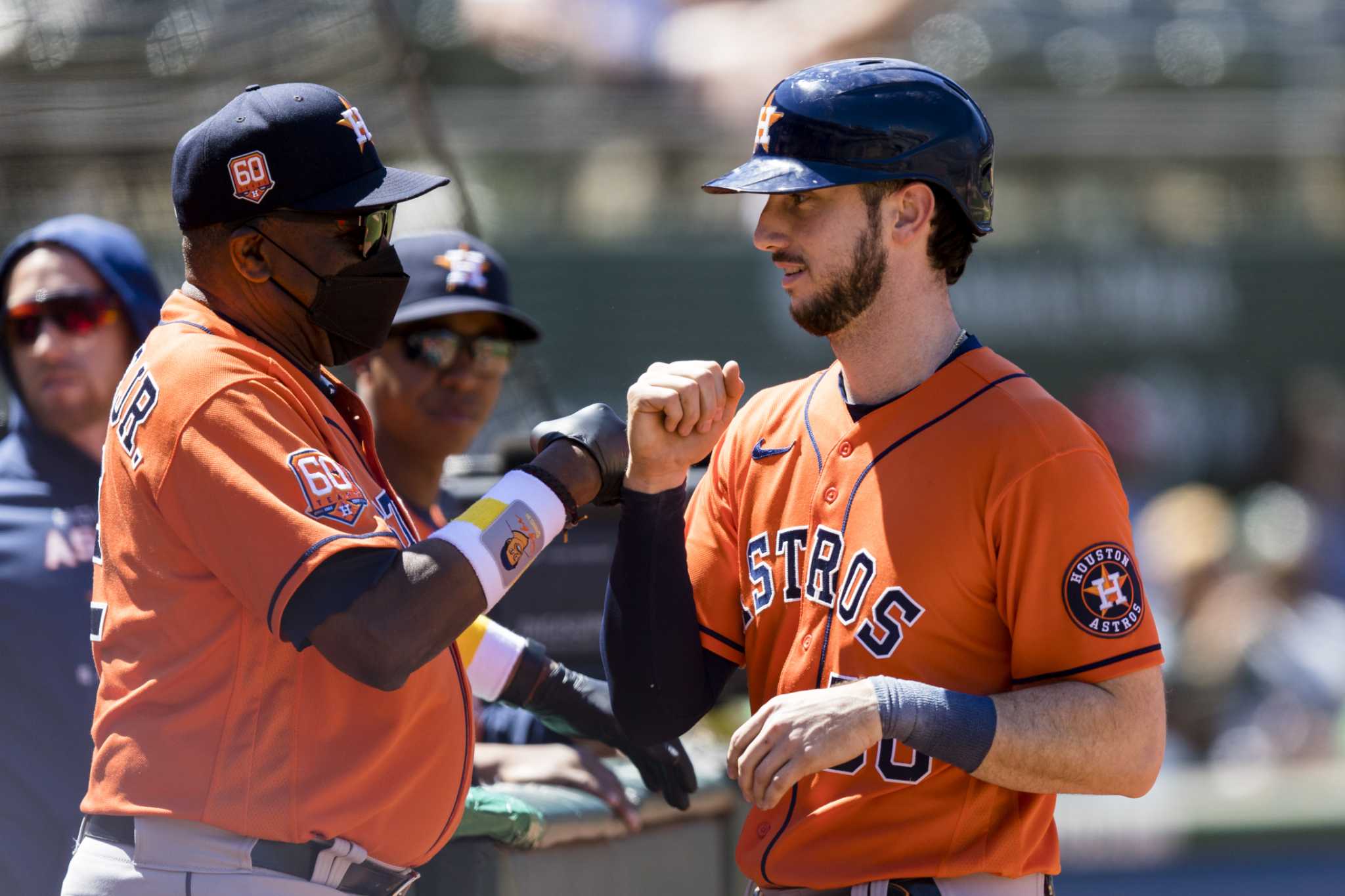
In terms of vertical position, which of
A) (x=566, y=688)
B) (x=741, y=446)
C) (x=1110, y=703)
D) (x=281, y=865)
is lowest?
(x=566, y=688)

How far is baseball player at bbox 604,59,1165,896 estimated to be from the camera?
182 cm

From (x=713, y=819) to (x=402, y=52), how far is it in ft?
8.61

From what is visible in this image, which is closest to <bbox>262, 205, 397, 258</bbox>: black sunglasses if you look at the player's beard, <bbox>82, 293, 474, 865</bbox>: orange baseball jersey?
<bbox>82, 293, 474, 865</bbox>: orange baseball jersey

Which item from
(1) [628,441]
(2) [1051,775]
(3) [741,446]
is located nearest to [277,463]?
(1) [628,441]

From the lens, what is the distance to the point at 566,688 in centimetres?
269

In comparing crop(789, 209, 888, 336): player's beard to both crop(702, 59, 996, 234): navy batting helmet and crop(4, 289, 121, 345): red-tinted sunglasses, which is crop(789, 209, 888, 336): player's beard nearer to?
crop(702, 59, 996, 234): navy batting helmet

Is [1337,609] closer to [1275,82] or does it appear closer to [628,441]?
[1275,82]

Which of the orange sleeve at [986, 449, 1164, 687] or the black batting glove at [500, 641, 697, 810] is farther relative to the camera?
the black batting glove at [500, 641, 697, 810]

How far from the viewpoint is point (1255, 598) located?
7.53 m

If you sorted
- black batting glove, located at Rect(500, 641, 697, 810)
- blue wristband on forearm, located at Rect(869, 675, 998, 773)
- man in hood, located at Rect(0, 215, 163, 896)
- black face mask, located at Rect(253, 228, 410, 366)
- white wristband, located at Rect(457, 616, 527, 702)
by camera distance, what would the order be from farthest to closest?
man in hood, located at Rect(0, 215, 163, 896), white wristband, located at Rect(457, 616, 527, 702), black batting glove, located at Rect(500, 641, 697, 810), black face mask, located at Rect(253, 228, 410, 366), blue wristband on forearm, located at Rect(869, 675, 998, 773)

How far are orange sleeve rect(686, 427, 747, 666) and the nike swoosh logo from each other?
0.19 feet

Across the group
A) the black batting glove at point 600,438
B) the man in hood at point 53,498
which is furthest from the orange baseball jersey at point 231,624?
the man in hood at point 53,498

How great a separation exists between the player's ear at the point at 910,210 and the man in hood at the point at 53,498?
6.41 feet

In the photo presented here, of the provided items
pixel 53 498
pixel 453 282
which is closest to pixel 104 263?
pixel 53 498
